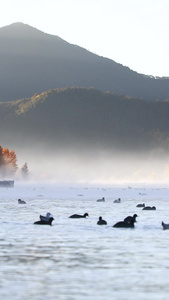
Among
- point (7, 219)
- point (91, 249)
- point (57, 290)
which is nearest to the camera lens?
point (57, 290)

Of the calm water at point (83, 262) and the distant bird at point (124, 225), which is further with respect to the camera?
the distant bird at point (124, 225)

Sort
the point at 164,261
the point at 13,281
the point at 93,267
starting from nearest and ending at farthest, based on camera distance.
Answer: the point at 13,281 → the point at 93,267 → the point at 164,261

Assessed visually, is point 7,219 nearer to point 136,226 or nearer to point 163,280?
point 136,226

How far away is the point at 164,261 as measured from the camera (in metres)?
26.9

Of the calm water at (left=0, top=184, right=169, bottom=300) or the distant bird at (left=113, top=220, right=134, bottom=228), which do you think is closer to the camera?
the calm water at (left=0, top=184, right=169, bottom=300)

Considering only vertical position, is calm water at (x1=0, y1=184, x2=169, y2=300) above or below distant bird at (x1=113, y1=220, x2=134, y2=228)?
below

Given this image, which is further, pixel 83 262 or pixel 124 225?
pixel 124 225

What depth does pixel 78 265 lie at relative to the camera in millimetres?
25688

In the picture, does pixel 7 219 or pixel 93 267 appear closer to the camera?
pixel 93 267

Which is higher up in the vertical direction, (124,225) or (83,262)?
(124,225)

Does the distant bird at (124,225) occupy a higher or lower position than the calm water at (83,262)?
higher

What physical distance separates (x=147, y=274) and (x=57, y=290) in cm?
384

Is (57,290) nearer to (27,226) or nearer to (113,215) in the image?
(27,226)

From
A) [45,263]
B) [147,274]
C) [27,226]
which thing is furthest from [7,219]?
[147,274]
